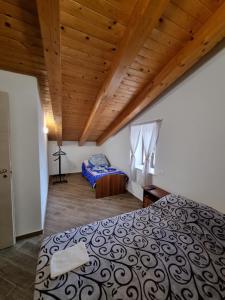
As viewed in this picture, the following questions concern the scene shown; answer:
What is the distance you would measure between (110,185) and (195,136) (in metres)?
2.32

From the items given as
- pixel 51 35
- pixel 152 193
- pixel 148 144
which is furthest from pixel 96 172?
pixel 51 35

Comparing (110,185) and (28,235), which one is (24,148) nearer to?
(28,235)

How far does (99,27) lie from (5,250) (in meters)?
2.89

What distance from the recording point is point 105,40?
1596 mm

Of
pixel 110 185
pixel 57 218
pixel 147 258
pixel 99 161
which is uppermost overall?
pixel 99 161

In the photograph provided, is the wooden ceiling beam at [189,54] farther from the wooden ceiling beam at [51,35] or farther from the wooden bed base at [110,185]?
the wooden bed base at [110,185]

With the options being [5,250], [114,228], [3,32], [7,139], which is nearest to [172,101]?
[114,228]

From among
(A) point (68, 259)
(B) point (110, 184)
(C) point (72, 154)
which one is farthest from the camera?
(C) point (72, 154)

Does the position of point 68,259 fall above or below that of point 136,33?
below

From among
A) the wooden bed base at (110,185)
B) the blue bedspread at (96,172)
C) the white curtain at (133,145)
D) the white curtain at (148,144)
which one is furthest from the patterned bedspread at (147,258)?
the blue bedspread at (96,172)

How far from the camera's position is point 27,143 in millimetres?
1939

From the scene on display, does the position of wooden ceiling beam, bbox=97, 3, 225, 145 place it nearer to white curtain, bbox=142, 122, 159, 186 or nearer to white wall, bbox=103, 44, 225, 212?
white wall, bbox=103, 44, 225, 212

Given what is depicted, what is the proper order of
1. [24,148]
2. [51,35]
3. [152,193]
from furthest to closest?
[152,193], [24,148], [51,35]

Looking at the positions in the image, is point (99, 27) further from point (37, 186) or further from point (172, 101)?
point (37, 186)
